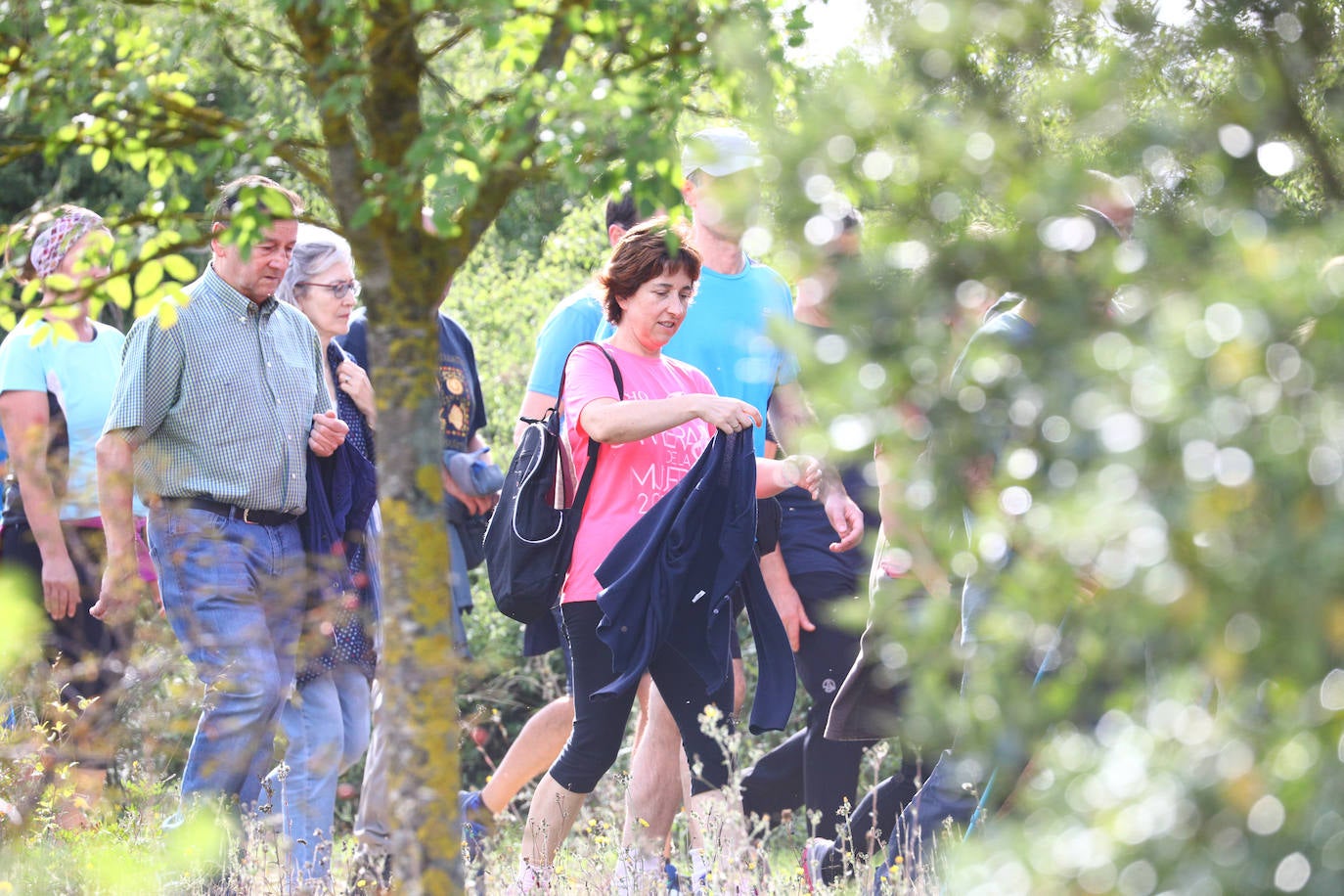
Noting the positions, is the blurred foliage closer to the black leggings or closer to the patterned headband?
the patterned headband

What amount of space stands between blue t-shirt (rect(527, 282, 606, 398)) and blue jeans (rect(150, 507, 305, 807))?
1008 mm

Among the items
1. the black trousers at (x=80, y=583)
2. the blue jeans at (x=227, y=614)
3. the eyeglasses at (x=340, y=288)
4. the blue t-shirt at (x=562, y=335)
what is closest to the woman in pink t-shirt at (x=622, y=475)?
the blue t-shirt at (x=562, y=335)

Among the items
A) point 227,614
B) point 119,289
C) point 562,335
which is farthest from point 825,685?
point 119,289

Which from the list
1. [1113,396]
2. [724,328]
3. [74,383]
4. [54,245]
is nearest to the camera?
[1113,396]

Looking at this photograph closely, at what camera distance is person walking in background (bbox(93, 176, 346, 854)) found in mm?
4531

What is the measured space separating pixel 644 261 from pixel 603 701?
1338 mm

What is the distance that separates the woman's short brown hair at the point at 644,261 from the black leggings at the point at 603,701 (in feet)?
3.24

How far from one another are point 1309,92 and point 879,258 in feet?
1.80

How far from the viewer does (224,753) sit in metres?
4.57

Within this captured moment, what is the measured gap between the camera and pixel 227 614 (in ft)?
15.0

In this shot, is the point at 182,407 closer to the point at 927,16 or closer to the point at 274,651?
the point at 274,651

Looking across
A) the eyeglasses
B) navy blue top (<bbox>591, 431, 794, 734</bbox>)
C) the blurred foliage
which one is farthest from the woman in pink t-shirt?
the blurred foliage

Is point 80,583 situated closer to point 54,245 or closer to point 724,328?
point 54,245

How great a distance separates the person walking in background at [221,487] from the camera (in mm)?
4531
